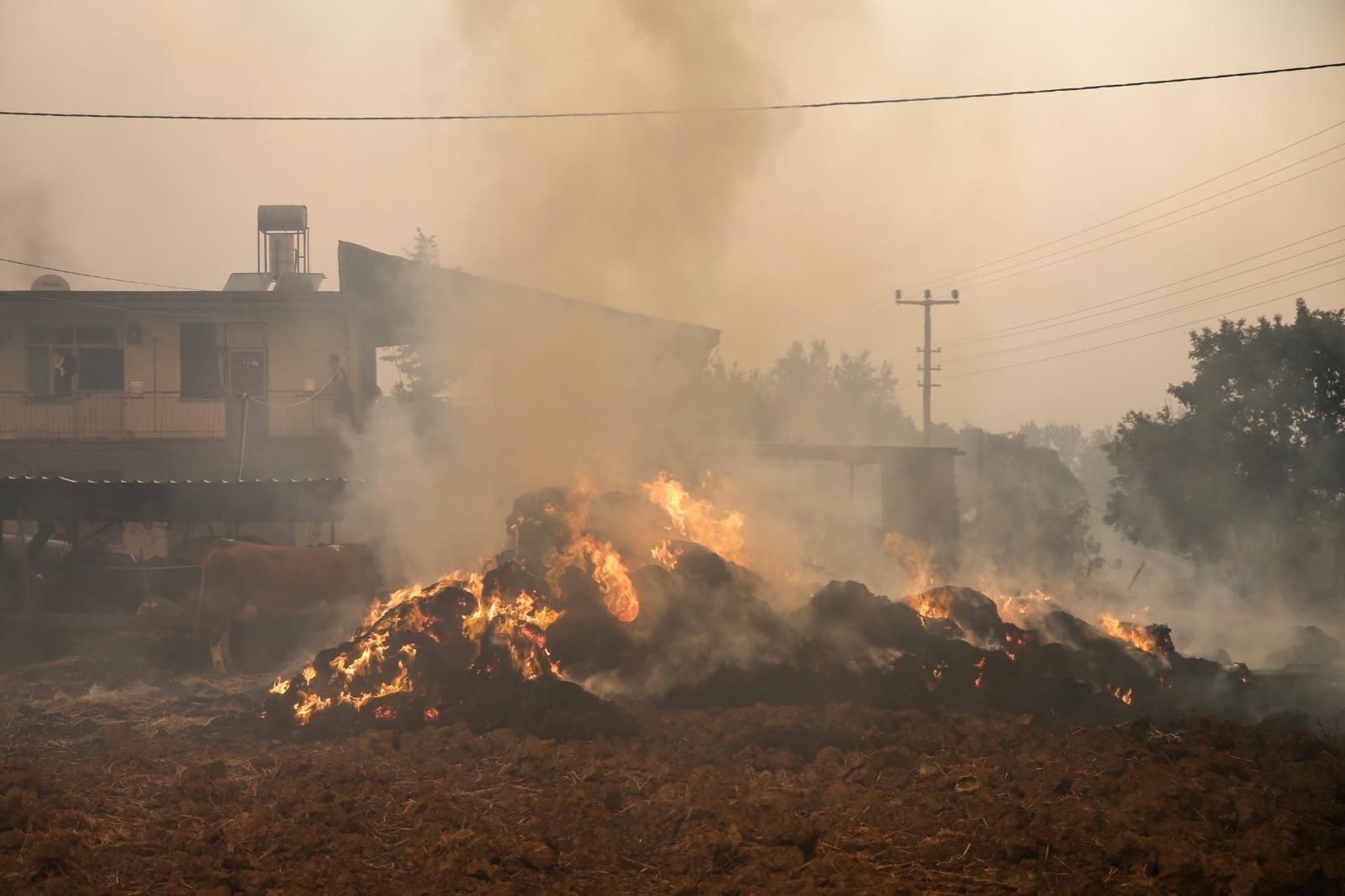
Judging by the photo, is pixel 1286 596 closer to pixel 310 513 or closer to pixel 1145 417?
pixel 1145 417

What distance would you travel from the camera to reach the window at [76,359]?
27.0m

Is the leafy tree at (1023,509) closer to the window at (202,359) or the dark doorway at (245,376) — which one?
the dark doorway at (245,376)

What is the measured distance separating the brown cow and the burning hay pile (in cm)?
325

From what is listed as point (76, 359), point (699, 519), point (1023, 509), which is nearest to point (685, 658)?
point (699, 519)

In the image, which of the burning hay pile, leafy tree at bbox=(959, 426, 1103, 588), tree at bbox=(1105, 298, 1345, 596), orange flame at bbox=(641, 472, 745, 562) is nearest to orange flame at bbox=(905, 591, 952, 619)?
the burning hay pile

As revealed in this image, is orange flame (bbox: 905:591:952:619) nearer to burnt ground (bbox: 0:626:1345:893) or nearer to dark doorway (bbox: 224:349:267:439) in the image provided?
burnt ground (bbox: 0:626:1345:893)

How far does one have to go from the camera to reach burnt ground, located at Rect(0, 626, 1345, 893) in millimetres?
7727

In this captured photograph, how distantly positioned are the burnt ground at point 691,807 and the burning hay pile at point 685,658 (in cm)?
57

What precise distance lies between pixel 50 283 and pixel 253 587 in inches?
639

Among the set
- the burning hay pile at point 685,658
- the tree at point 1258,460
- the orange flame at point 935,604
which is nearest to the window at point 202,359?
the burning hay pile at point 685,658

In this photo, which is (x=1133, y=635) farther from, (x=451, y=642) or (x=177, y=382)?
(x=177, y=382)

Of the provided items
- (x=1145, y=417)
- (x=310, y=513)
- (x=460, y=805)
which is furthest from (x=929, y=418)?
(x=460, y=805)

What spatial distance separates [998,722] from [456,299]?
1421cm

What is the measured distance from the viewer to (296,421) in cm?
2669
